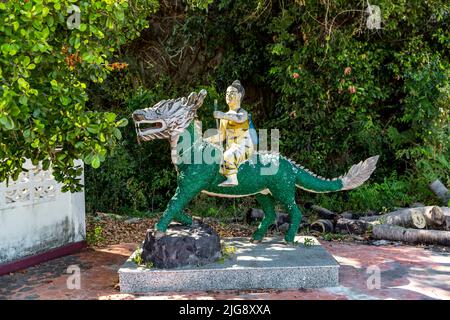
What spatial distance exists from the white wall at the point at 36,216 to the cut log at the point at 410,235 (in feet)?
13.6

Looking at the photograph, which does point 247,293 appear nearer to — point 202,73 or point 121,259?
point 121,259

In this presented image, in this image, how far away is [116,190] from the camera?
988 cm

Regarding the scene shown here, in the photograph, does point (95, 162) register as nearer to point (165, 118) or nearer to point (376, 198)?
point (165, 118)

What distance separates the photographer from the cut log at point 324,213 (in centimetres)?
852

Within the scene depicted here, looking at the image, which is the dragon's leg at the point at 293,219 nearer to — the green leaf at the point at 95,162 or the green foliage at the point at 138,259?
the green foliage at the point at 138,259

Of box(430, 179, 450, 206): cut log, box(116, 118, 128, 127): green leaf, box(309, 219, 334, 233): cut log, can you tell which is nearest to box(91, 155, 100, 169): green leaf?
box(116, 118, 128, 127): green leaf

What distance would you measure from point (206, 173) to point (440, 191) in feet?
17.3

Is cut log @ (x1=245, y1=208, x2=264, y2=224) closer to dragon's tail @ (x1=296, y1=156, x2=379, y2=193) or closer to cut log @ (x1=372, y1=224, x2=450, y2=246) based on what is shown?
cut log @ (x1=372, y1=224, x2=450, y2=246)

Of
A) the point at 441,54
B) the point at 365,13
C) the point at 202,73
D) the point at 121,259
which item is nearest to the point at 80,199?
the point at 121,259

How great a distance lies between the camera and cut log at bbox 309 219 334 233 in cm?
790

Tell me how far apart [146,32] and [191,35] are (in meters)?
1.36

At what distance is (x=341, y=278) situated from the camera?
5.36 m

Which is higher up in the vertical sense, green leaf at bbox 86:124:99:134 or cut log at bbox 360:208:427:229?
green leaf at bbox 86:124:99:134

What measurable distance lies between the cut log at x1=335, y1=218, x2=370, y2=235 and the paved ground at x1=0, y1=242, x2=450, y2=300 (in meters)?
0.88
